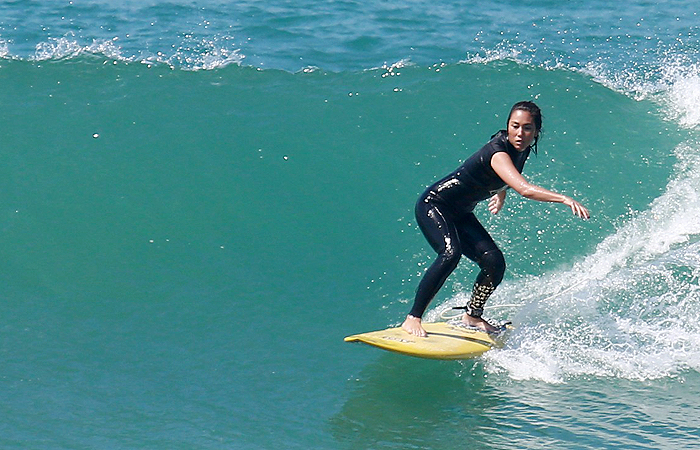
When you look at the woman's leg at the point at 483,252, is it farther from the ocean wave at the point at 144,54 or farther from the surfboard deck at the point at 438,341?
the ocean wave at the point at 144,54

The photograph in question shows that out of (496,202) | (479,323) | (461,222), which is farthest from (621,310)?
(461,222)

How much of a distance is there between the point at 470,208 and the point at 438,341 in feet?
3.29

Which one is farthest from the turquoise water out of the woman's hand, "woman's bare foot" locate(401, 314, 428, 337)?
the woman's hand

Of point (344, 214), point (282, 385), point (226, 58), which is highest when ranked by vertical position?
point (226, 58)

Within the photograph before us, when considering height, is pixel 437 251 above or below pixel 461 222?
below

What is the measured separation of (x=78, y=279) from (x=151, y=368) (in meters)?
1.62

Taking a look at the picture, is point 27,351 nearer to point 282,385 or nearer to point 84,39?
point 282,385

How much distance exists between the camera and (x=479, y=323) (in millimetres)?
6699

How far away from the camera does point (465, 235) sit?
6.39 metres

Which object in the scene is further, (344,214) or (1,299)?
(344,214)

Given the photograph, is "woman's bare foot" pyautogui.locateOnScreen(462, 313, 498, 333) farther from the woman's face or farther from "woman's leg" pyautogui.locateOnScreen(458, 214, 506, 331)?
the woman's face

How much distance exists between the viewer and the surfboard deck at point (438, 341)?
6.00 meters

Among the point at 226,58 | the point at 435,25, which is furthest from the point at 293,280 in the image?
the point at 435,25

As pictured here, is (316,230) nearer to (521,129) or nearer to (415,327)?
A: (415,327)
